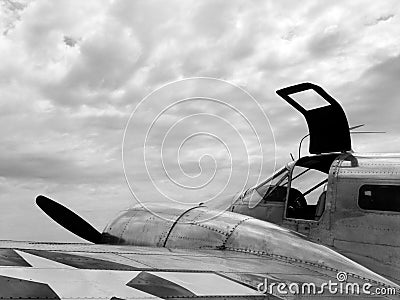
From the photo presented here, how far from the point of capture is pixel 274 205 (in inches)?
319

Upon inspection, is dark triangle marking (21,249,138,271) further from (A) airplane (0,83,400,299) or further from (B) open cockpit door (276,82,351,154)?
(B) open cockpit door (276,82,351,154)

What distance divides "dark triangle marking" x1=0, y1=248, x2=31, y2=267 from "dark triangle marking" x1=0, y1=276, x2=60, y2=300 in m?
0.36

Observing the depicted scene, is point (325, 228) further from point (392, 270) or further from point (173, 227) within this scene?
point (173, 227)

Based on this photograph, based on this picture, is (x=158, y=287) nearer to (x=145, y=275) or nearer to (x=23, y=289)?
(x=145, y=275)

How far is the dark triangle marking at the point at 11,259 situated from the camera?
4070 millimetres

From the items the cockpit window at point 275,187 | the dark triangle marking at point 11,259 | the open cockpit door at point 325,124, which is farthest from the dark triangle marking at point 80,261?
the open cockpit door at point 325,124

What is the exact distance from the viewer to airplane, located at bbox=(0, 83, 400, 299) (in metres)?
4.16

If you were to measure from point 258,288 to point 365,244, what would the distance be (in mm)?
2838

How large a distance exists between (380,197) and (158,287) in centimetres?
384

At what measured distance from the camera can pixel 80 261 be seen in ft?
14.8

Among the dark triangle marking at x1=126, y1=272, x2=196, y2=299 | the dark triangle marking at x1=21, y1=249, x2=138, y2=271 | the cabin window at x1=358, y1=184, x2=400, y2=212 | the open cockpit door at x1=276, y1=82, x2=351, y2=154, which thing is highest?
the open cockpit door at x1=276, y1=82, x2=351, y2=154

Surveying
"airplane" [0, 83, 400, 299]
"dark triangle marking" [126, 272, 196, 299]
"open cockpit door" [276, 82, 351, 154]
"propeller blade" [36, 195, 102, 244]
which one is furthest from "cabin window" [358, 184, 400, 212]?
"propeller blade" [36, 195, 102, 244]

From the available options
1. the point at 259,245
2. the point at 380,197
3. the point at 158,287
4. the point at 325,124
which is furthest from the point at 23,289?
the point at 325,124

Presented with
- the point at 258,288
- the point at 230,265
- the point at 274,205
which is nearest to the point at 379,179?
the point at 274,205
